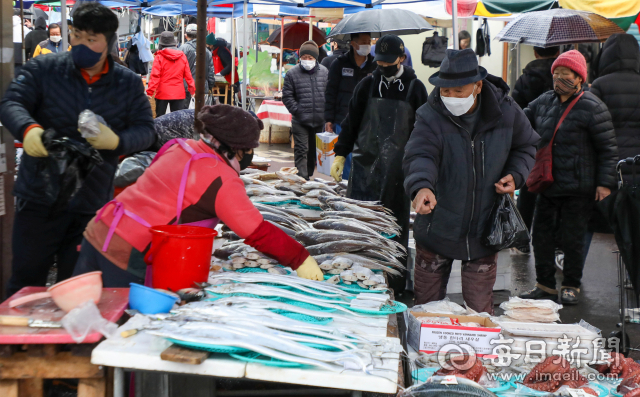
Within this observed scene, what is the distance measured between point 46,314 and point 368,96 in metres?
4.04

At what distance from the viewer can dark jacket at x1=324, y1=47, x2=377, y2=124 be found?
814cm

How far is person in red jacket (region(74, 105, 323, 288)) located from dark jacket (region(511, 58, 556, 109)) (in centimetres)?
545

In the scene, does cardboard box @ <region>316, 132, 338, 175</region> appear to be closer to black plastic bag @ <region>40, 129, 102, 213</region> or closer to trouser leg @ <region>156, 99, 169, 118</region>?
black plastic bag @ <region>40, 129, 102, 213</region>

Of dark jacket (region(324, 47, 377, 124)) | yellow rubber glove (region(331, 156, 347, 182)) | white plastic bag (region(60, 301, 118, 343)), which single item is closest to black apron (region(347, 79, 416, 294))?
yellow rubber glove (region(331, 156, 347, 182))

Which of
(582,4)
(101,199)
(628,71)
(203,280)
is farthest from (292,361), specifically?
(582,4)

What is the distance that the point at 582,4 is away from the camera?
8461mm

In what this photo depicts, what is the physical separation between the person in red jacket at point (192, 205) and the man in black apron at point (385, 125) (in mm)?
2780

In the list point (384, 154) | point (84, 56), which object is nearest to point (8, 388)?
point (84, 56)

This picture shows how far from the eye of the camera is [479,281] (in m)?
4.20

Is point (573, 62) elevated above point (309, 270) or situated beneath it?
elevated above

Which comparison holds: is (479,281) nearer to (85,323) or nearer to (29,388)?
(85,323)

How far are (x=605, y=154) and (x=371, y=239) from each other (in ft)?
9.58

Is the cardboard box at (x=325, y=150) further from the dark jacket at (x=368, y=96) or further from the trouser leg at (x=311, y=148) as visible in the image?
the dark jacket at (x=368, y=96)

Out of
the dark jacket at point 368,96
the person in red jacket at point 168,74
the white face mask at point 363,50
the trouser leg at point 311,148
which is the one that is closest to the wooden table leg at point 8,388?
the dark jacket at point 368,96
